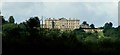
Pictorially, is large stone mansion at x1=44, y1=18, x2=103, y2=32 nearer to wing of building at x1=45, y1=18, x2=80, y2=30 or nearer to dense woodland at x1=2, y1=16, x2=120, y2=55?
wing of building at x1=45, y1=18, x2=80, y2=30

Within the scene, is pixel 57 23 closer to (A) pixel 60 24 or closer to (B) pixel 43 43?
(A) pixel 60 24

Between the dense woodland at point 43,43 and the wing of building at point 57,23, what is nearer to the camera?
the dense woodland at point 43,43

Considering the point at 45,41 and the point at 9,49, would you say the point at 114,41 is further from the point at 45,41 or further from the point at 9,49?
the point at 9,49

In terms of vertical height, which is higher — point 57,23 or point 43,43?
point 57,23

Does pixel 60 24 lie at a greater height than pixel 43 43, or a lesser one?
greater

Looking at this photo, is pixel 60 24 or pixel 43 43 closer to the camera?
pixel 43 43

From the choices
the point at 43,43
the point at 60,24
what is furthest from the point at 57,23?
the point at 43,43

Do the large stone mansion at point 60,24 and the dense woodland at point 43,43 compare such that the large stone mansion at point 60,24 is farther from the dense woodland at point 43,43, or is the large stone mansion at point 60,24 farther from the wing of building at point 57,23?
the dense woodland at point 43,43

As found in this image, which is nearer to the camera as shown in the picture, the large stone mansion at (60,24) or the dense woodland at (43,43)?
the dense woodland at (43,43)

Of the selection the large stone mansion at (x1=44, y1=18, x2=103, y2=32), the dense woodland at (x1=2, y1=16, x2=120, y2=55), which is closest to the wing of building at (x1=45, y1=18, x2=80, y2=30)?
the large stone mansion at (x1=44, y1=18, x2=103, y2=32)

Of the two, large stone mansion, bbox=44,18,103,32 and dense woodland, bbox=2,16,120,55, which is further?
large stone mansion, bbox=44,18,103,32

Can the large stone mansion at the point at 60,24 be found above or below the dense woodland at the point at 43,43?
above

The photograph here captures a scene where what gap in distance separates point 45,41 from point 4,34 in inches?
19.0

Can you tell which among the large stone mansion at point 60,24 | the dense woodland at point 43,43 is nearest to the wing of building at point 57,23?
the large stone mansion at point 60,24
